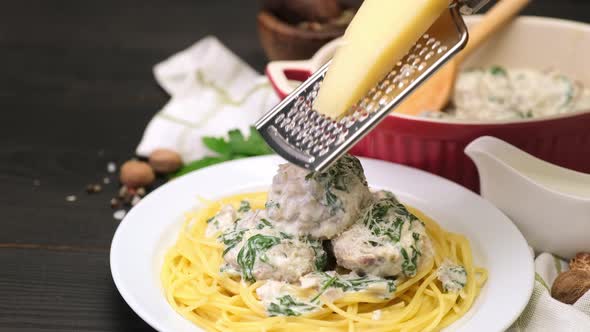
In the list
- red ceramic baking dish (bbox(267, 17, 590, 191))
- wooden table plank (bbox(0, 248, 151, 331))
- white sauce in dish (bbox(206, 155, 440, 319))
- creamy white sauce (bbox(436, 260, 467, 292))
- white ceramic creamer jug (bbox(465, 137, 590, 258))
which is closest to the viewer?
white sauce in dish (bbox(206, 155, 440, 319))

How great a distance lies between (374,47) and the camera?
2.41 meters

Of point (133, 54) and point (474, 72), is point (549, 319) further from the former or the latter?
point (133, 54)

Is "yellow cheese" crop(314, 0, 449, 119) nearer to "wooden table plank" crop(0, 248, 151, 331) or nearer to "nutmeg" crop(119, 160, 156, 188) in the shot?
"wooden table plank" crop(0, 248, 151, 331)

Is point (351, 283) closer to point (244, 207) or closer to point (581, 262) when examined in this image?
point (244, 207)

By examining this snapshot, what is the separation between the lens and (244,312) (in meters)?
2.51

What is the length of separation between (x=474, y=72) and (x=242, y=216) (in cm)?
172

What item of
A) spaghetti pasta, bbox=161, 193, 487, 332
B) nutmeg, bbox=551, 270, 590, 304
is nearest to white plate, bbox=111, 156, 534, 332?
spaghetti pasta, bbox=161, 193, 487, 332

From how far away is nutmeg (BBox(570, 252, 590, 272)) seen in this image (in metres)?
2.78

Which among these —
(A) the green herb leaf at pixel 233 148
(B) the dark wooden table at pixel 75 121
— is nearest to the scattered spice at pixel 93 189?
(B) the dark wooden table at pixel 75 121

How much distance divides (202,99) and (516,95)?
5.12 feet

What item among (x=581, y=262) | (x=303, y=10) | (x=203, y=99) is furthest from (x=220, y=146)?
(x=581, y=262)

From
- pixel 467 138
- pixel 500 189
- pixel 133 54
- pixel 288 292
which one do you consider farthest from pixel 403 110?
pixel 133 54

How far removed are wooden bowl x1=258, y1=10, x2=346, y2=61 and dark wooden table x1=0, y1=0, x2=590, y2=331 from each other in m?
0.61

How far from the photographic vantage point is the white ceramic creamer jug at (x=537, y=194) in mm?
2865
